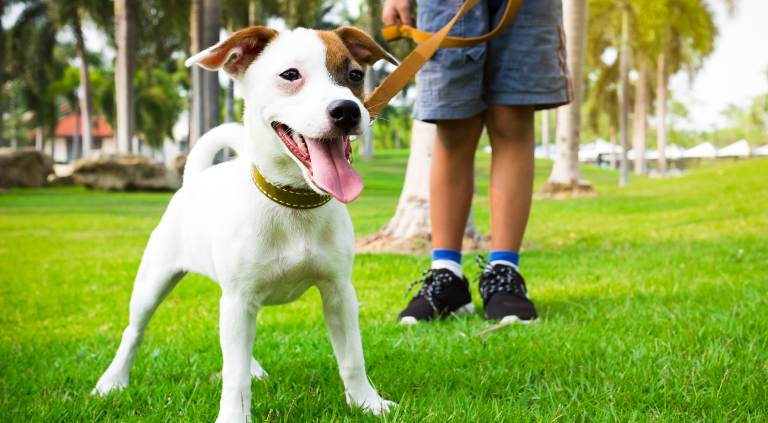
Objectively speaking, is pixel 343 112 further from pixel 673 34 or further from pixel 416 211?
pixel 673 34

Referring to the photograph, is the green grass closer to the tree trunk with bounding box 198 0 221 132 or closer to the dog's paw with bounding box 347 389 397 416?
the dog's paw with bounding box 347 389 397 416

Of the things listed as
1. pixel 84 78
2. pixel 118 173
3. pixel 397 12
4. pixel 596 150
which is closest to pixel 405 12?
pixel 397 12

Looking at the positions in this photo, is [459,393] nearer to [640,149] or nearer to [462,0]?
[462,0]

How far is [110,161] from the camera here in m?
18.5

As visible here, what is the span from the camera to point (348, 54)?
6.57 feet

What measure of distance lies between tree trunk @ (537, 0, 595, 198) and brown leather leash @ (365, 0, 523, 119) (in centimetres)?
792

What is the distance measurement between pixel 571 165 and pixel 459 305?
1123cm

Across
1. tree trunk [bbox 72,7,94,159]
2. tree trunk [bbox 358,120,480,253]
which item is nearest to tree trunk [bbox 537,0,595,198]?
tree trunk [bbox 358,120,480,253]

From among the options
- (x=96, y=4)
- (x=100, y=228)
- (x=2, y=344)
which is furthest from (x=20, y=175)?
(x=2, y=344)

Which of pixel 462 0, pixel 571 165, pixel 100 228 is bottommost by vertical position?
pixel 100 228

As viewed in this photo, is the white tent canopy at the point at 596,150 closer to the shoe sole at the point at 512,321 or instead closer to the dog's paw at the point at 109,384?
the shoe sole at the point at 512,321

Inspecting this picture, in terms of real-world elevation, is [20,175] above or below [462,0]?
below

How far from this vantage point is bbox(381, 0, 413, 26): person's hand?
301 centimetres

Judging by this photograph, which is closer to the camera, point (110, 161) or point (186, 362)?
point (186, 362)
